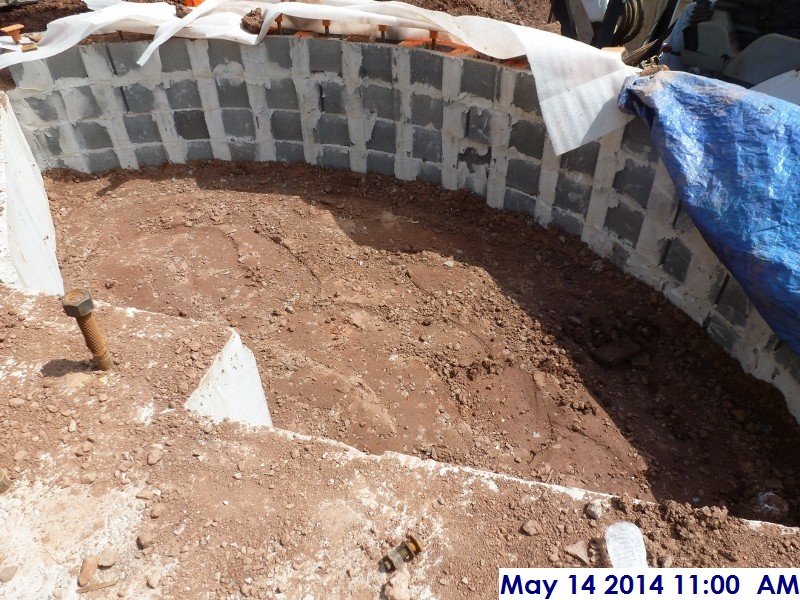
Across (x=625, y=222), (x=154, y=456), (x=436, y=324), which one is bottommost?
(x=436, y=324)

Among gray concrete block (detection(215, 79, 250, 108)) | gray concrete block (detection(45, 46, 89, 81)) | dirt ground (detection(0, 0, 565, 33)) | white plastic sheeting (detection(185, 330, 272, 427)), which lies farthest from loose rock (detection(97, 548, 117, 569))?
dirt ground (detection(0, 0, 565, 33))

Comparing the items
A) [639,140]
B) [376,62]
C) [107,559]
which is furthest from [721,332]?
[107,559]

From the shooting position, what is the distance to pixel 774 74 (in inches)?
219

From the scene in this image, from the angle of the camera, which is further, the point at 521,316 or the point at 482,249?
the point at 482,249

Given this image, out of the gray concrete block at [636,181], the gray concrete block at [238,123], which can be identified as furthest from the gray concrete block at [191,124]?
the gray concrete block at [636,181]

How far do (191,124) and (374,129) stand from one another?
200 centimetres

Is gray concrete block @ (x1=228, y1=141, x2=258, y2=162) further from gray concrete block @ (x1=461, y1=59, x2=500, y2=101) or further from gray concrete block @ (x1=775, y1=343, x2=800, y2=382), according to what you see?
gray concrete block @ (x1=775, y1=343, x2=800, y2=382)

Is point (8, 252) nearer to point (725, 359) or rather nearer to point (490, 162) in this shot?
point (490, 162)

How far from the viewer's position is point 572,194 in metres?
5.07

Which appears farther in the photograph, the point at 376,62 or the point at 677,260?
the point at 376,62

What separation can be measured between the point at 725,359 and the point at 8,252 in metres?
4.98

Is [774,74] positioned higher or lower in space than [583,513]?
higher

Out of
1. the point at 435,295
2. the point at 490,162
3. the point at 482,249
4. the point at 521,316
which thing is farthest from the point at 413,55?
the point at 521,316

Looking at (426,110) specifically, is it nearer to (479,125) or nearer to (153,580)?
(479,125)
